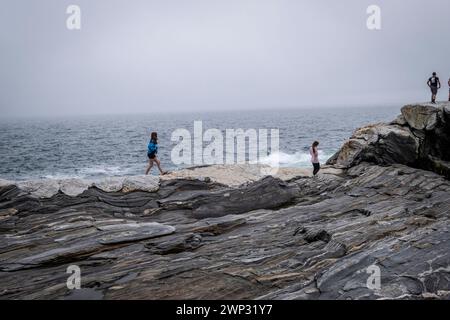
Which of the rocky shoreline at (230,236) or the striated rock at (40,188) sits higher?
the striated rock at (40,188)

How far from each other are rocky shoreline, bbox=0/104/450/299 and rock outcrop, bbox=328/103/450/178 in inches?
35.6

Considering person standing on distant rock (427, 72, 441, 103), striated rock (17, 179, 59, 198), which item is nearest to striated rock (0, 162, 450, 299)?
striated rock (17, 179, 59, 198)

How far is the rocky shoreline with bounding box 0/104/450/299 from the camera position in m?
9.58

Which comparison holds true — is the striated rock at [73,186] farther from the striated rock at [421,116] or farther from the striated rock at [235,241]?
the striated rock at [421,116]

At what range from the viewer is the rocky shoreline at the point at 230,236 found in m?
9.58

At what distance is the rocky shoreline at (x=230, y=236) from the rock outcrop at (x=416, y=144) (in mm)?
904

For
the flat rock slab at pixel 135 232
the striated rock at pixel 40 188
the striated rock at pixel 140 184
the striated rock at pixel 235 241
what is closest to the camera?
the striated rock at pixel 235 241

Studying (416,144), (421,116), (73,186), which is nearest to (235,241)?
(73,186)

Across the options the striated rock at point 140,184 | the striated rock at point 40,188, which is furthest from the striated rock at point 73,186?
the striated rock at point 140,184

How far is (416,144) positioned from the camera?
2091 centimetres

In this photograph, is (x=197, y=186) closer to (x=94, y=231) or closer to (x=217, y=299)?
(x=94, y=231)

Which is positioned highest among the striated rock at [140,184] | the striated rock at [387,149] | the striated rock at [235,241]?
the striated rock at [387,149]

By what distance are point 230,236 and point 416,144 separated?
13532 millimetres

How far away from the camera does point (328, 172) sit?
19.6 metres
